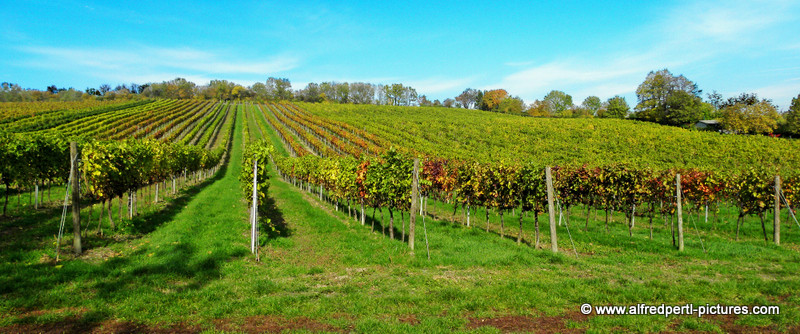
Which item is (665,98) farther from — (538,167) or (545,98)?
(538,167)

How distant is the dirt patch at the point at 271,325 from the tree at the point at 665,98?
299ft

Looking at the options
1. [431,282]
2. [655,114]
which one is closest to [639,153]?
[655,114]

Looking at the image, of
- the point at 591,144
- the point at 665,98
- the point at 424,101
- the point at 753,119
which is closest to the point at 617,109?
the point at 665,98

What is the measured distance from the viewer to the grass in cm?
655

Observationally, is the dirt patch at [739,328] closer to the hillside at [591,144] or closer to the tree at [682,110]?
the hillside at [591,144]

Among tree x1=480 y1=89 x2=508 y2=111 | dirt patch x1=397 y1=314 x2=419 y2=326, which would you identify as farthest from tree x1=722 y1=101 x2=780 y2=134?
tree x1=480 y1=89 x2=508 y2=111

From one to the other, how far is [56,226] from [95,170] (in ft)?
9.78

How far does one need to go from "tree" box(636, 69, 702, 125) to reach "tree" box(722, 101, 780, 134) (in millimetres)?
8990

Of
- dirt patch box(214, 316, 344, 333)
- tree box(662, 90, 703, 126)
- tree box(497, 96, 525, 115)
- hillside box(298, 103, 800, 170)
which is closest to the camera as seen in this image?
dirt patch box(214, 316, 344, 333)

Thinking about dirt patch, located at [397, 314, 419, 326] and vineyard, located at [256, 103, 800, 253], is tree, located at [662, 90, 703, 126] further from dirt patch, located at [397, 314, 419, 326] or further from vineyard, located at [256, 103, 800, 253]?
dirt patch, located at [397, 314, 419, 326]

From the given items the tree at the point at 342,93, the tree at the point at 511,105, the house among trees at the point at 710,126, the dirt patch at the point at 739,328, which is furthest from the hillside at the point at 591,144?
the tree at the point at 342,93

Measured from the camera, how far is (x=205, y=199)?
22.2m

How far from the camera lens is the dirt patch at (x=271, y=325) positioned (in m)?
6.17

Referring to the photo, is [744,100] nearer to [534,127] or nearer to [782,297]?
[534,127]
